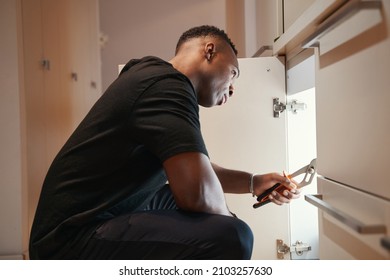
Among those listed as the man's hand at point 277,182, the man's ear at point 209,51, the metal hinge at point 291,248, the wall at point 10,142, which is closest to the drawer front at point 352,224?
the man's hand at point 277,182

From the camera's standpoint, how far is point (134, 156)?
78cm

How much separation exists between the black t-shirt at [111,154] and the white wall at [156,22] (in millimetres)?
1927

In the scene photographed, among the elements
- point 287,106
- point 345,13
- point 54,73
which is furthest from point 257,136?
point 54,73

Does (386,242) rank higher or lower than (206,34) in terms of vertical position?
lower

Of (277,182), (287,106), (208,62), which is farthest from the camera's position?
(287,106)

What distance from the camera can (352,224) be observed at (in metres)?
0.58

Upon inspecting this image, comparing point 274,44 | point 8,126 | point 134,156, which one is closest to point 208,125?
point 274,44

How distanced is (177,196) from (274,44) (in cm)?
77

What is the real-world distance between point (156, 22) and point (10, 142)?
1558mm

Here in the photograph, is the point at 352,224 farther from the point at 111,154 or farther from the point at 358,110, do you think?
the point at 111,154

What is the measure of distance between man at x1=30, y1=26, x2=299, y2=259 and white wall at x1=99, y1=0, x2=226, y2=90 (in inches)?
74.4

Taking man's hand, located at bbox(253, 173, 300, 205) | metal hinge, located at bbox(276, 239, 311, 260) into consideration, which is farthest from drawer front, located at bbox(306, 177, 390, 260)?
metal hinge, located at bbox(276, 239, 311, 260)

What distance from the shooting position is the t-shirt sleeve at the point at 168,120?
27.0 inches

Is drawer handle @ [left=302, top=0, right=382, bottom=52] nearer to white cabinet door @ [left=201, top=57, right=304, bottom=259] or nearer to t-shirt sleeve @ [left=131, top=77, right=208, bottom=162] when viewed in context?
t-shirt sleeve @ [left=131, top=77, right=208, bottom=162]
